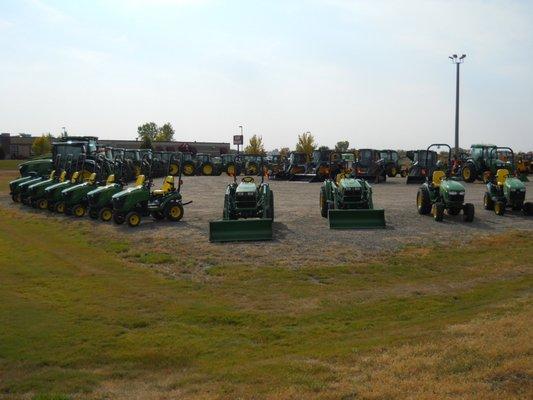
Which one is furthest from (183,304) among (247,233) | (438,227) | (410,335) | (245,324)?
(438,227)

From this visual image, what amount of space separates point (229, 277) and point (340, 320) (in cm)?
286

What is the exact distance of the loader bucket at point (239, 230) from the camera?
13.3 metres

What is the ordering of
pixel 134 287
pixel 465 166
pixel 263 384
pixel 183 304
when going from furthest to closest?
pixel 465 166
pixel 134 287
pixel 183 304
pixel 263 384

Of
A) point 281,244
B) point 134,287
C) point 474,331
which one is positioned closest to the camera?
point 474,331

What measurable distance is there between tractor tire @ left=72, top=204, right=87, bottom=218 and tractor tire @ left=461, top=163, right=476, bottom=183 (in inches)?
791

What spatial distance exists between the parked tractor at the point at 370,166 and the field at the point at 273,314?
1874 cm

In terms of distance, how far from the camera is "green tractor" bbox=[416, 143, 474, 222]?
1612cm

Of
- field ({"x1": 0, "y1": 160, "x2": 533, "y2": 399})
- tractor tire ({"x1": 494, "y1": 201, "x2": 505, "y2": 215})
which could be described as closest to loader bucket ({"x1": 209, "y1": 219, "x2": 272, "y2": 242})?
field ({"x1": 0, "y1": 160, "x2": 533, "y2": 399})

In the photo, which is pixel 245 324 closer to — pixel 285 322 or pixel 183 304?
pixel 285 322

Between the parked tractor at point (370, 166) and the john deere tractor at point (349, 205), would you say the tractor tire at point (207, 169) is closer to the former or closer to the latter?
the parked tractor at point (370, 166)

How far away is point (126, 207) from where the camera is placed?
54.6 feet

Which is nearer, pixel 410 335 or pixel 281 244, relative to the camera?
pixel 410 335

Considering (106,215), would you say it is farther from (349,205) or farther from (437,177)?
(437,177)

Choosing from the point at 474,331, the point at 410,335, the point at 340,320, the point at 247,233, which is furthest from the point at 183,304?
the point at 247,233
